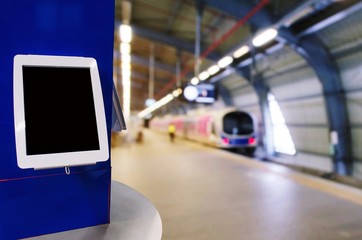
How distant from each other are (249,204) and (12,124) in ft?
8.68

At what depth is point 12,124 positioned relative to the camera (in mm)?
1079

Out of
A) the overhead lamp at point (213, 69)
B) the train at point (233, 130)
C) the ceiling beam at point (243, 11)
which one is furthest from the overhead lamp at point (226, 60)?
the train at point (233, 130)

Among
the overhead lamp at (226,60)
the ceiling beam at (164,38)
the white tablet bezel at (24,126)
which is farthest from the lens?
the ceiling beam at (164,38)

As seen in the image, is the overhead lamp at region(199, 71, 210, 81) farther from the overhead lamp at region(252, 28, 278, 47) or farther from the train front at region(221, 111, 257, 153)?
the overhead lamp at region(252, 28, 278, 47)

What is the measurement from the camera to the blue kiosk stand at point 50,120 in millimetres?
848

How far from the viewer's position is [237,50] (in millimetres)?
7074

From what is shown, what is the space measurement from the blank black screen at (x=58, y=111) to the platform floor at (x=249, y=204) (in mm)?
1541

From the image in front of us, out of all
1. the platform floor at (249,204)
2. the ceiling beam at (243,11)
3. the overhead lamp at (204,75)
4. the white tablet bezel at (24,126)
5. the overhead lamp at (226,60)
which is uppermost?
the ceiling beam at (243,11)

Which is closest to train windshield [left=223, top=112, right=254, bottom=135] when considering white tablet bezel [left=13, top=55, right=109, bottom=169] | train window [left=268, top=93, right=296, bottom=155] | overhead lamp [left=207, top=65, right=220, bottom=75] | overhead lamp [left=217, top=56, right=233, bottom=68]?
overhead lamp [left=207, top=65, right=220, bottom=75]

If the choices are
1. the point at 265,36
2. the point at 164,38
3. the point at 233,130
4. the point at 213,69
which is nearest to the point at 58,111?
the point at 265,36

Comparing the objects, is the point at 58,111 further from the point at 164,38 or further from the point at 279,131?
the point at 279,131

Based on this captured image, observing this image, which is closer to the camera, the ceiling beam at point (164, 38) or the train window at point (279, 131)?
the ceiling beam at point (164, 38)

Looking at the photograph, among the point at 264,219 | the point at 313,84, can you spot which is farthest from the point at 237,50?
the point at 264,219

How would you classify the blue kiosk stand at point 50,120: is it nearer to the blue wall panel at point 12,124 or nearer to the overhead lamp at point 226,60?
the blue wall panel at point 12,124
